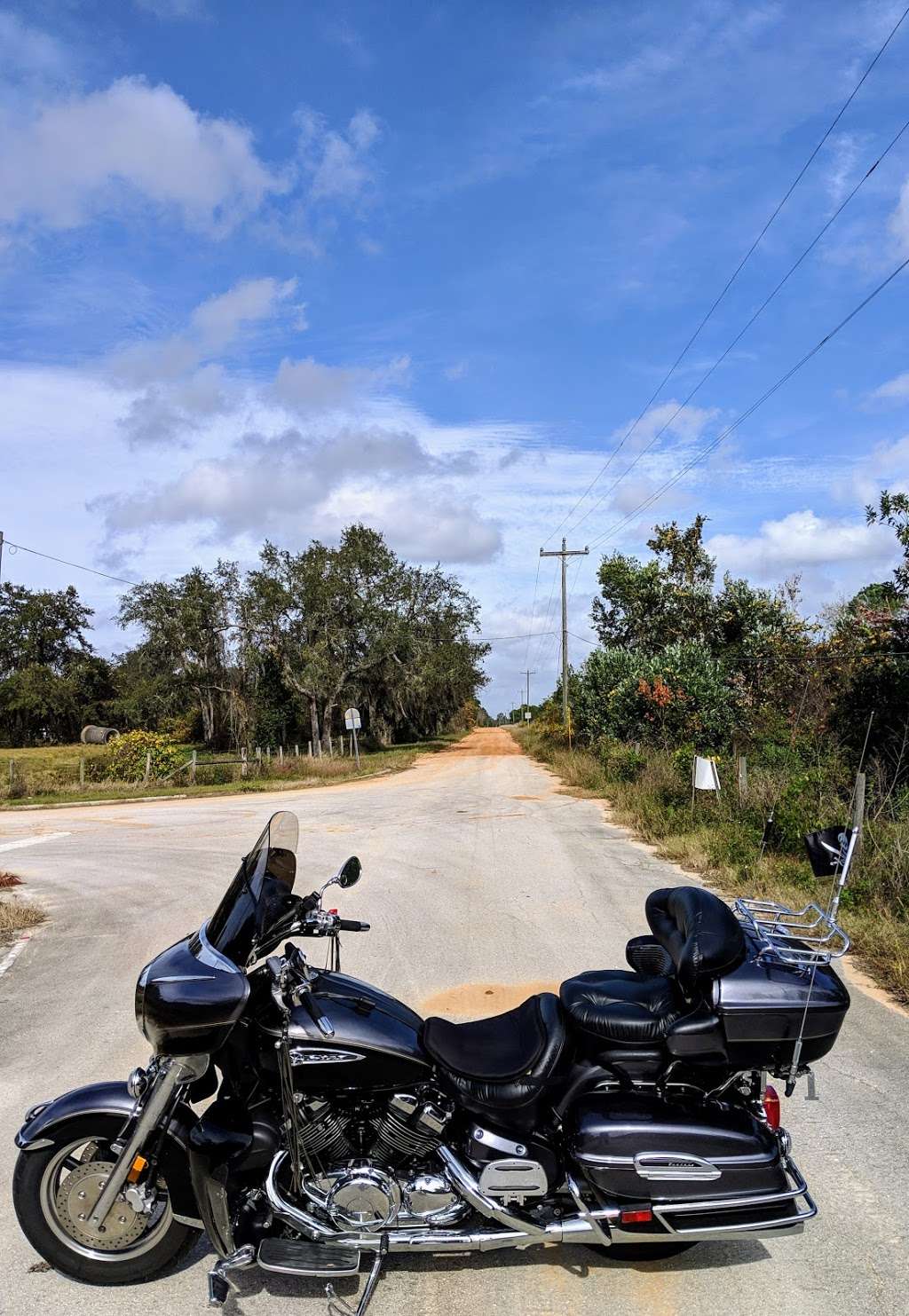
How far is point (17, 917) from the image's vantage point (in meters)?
7.94

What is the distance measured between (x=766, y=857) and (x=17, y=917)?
23.1 feet

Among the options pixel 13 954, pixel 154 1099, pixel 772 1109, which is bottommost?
pixel 13 954

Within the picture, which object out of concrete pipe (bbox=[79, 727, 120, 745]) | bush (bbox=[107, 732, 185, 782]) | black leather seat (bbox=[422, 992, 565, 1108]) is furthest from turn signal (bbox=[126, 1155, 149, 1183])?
concrete pipe (bbox=[79, 727, 120, 745])

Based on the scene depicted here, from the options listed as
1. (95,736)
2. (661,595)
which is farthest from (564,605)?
(95,736)

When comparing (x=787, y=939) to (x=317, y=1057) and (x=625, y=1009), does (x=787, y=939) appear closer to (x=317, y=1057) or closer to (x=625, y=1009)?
(x=625, y=1009)

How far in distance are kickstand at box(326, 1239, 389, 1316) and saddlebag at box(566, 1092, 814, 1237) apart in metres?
0.65

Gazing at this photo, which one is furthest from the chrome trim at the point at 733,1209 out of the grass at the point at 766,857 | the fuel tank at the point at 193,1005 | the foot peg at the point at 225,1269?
the grass at the point at 766,857

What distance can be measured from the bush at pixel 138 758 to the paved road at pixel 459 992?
413 inches

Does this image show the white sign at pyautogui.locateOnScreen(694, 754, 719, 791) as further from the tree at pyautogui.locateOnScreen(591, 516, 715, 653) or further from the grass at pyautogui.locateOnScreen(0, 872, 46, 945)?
the tree at pyautogui.locateOnScreen(591, 516, 715, 653)

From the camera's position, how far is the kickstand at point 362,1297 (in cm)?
261

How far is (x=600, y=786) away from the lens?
62.1 ft

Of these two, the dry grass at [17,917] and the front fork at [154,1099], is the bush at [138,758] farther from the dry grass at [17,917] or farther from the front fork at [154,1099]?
the front fork at [154,1099]

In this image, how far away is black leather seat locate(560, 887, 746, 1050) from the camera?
277 cm

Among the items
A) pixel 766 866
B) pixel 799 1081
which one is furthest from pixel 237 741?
pixel 799 1081
